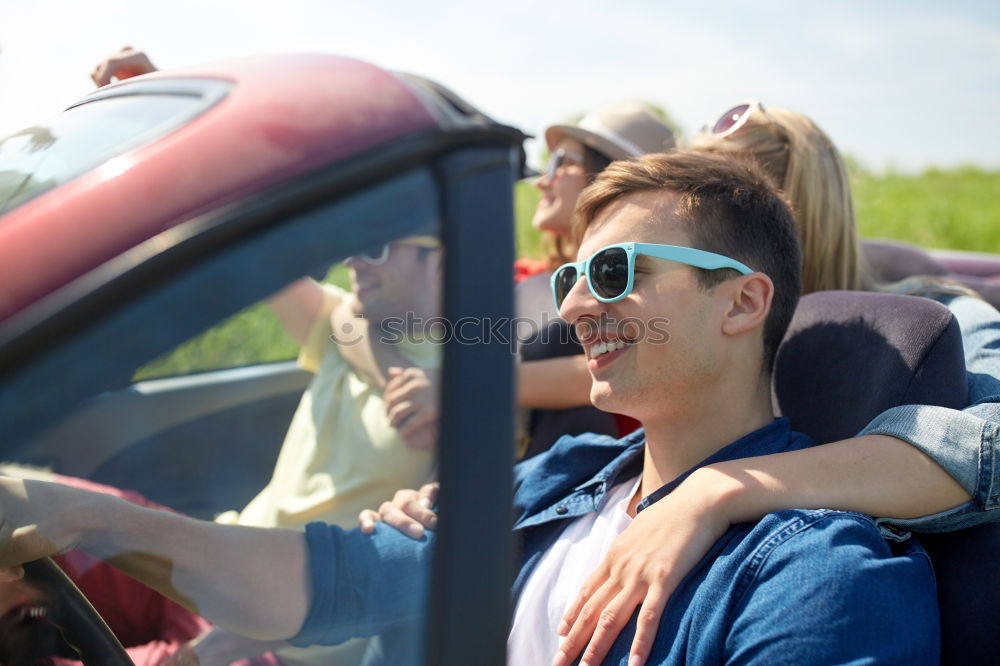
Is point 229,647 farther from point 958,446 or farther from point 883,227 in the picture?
point 883,227

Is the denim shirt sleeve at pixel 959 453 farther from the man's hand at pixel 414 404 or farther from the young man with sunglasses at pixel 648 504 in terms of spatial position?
the man's hand at pixel 414 404

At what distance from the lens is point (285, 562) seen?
103cm

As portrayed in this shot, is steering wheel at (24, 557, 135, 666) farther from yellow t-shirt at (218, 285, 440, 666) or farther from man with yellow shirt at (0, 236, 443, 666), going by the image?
yellow t-shirt at (218, 285, 440, 666)

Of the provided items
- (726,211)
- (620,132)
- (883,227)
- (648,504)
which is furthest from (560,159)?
(883,227)

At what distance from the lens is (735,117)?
8.43ft

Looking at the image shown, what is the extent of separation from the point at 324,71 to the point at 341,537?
58 centimetres

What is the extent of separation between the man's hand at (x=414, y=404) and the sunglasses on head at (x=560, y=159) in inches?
86.1

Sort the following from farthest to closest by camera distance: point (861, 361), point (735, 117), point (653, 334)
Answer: point (735, 117), point (861, 361), point (653, 334)

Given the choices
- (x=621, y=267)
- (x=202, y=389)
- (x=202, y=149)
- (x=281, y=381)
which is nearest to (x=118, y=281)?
(x=202, y=149)

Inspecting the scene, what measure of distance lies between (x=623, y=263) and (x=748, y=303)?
290 mm

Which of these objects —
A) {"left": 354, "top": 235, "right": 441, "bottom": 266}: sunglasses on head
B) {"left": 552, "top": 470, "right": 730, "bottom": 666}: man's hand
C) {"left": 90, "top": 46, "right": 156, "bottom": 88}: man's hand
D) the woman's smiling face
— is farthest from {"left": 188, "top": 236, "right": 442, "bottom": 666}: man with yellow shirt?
the woman's smiling face

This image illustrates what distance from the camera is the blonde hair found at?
95.2 inches

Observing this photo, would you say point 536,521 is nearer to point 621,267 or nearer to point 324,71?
point 621,267

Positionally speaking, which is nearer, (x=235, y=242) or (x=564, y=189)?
(x=235, y=242)
